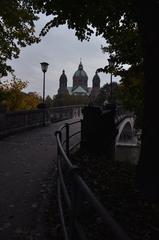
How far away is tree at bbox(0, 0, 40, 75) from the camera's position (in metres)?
20.0

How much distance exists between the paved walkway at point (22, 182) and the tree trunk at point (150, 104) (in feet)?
6.72

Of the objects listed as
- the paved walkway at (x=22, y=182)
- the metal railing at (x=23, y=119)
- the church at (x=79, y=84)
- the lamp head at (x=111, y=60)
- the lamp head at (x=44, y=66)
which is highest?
the church at (x=79, y=84)

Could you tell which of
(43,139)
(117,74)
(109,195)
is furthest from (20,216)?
(43,139)

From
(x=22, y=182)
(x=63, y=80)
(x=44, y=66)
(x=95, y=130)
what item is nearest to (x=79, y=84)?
(x=63, y=80)

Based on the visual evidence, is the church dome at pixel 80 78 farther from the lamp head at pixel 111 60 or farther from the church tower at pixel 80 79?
the lamp head at pixel 111 60

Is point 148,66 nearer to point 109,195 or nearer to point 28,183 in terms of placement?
point 109,195

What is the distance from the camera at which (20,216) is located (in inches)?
261

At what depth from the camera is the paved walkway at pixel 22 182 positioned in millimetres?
6188

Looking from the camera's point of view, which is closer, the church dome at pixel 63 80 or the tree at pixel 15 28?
the tree at pixel 15 28

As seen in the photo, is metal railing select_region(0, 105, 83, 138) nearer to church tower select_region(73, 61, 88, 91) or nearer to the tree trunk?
the tree trunk

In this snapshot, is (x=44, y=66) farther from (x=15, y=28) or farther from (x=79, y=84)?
(x=79, y=84)

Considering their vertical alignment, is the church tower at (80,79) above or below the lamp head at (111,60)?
above

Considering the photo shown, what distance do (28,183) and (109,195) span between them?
1935 mm

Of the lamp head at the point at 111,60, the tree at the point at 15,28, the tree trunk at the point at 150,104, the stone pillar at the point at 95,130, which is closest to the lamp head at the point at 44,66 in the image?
the tree at the point at 15,28
